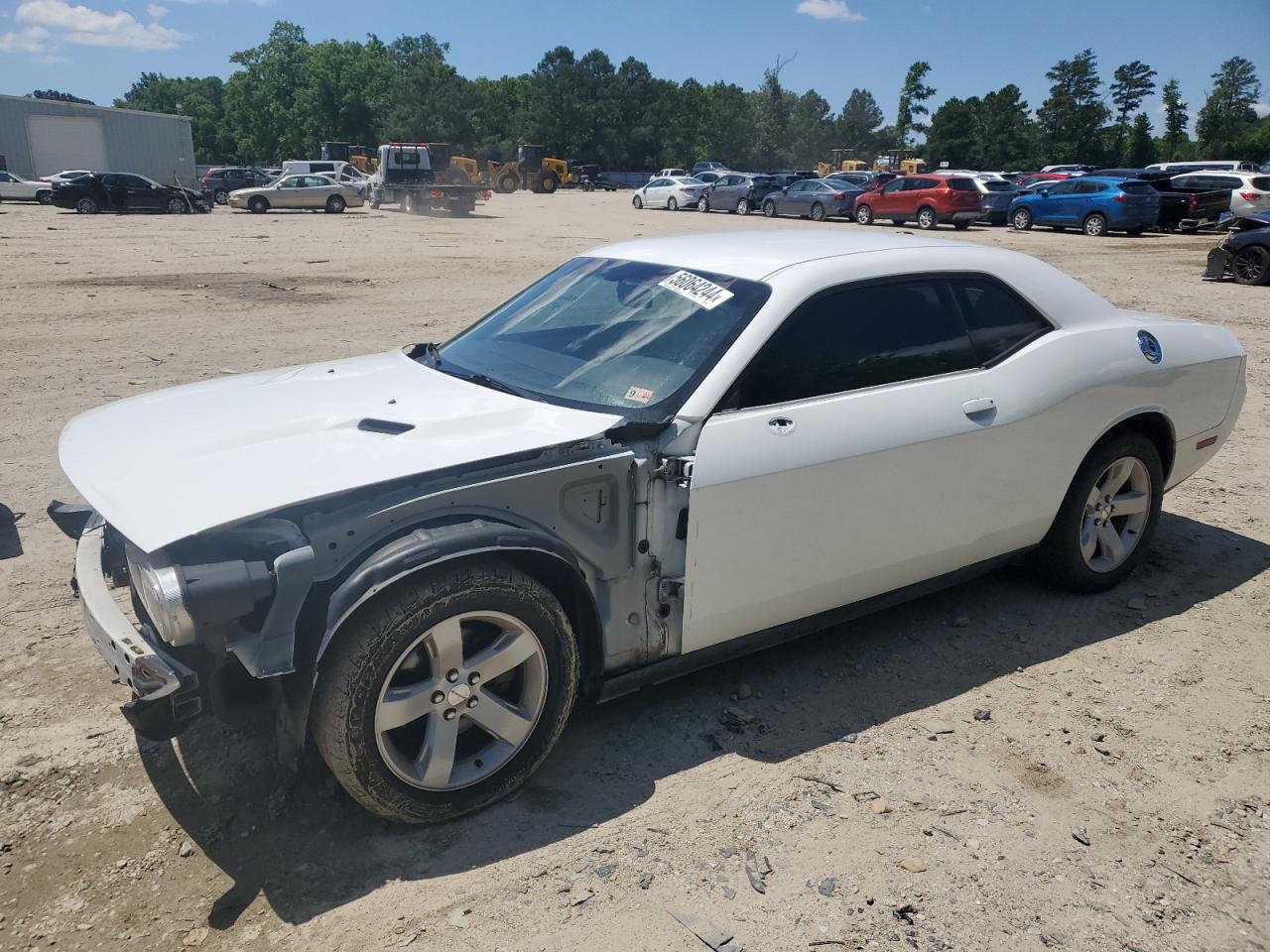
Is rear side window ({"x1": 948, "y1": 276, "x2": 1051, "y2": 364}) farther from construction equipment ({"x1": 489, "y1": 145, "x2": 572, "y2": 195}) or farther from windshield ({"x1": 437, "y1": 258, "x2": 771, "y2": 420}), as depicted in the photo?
construction equipment ({"x1": 489, "y1": 145, "x2": 572, "y2": 195})

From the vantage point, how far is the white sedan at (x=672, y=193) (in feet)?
127

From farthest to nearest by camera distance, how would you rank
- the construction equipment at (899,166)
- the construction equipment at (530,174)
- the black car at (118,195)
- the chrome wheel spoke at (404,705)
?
1. the construction equipment at (899,166)
2. the construction equipment at (530,174)
3. the black car at (118,195)
4. the chrome wheel spoke at (404,705)

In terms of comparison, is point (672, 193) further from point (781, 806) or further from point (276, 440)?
point (781, 806)

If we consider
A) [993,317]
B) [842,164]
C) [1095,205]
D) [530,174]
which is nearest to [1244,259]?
[1095,205]

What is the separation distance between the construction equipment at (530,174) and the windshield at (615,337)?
177 feet

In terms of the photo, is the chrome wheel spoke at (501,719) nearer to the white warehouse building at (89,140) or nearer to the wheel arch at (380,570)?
the wheel arch at (380,570)

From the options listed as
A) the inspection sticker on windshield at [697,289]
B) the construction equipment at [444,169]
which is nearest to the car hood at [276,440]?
the inspection sticker on windshield at [697,289]

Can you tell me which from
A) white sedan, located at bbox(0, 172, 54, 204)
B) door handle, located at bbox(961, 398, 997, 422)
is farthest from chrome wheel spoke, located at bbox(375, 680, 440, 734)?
white sedan, located at bbox(0, 172, 54, 204)

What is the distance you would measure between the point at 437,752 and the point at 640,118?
94237mm

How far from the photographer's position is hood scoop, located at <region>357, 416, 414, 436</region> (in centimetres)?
300

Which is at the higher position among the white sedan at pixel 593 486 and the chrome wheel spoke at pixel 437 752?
the white sedan at pixel 593 486

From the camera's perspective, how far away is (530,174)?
59250 millimetres

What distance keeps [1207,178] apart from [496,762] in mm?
31574

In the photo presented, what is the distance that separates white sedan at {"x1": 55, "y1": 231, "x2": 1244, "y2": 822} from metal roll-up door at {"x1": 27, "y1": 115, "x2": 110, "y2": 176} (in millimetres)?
63485
